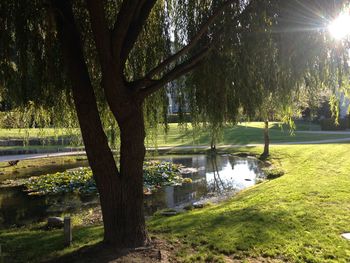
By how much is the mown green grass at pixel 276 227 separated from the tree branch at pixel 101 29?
123 inches

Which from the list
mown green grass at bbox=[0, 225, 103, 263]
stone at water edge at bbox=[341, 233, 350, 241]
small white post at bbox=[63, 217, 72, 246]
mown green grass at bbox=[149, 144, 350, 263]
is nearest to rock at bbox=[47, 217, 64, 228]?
mown green grass at bbox=[0, 225, 103, 263]

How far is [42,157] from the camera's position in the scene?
24.1 metres

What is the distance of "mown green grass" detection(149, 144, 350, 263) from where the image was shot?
Result: 6.14m

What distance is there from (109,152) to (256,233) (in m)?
3.13

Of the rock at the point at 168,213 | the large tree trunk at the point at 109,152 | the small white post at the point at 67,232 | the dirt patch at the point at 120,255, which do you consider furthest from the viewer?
the rock at the point at 168,213

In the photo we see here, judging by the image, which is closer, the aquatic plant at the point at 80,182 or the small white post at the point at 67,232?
the small white post at the point at 67,232

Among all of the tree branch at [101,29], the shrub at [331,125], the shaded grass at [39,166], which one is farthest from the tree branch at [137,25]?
the shrub at [331,125]

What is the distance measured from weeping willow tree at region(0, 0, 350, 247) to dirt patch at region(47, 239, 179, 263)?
0.62ft

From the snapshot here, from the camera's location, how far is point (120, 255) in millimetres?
5496

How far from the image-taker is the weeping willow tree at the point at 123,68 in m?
5.44

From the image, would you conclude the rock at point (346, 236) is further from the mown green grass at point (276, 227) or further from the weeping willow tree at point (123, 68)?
the weeping willow tree at point (123, 68)

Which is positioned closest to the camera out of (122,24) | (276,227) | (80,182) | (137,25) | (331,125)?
(122,24)

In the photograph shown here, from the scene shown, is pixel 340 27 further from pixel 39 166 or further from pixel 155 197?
pixel 39 166

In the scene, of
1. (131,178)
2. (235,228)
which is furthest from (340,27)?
(235,228)
